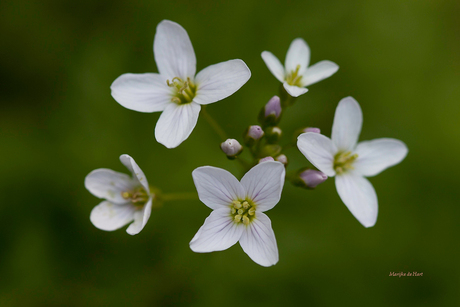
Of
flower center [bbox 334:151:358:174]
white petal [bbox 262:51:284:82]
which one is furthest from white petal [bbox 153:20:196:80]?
flower center [bbox 334:151:358:174]

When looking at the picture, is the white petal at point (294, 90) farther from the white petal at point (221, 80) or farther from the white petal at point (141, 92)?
the white petal at point (141, 92)

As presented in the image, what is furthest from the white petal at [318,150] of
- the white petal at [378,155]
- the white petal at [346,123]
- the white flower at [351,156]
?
the white petal at [378,155]

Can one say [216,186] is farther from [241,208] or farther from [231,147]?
[231,147]

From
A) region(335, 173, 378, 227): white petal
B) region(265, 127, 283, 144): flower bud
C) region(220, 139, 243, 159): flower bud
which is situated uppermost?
region(265, 127, 283, 144): flower bud

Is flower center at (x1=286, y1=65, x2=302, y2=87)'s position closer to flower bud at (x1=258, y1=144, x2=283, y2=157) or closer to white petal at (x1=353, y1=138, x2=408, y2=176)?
flower bud at (x1=258, y1=144, x2=283, y2=157)

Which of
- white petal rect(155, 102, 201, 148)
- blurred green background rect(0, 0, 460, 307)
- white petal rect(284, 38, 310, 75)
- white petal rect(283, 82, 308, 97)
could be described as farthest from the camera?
blurred green background rect(0, 0, 460, 307)

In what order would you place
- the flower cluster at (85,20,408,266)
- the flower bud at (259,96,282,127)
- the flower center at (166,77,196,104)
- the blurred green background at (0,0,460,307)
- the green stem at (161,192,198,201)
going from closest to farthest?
the flower cluster at (85,20,408,266)
the flower center at (166,77,196,104)
the flower bud at (259,96,282,127)
the green stem at (161,192,198,201)
the blurred green background at (0,0,460,307)
